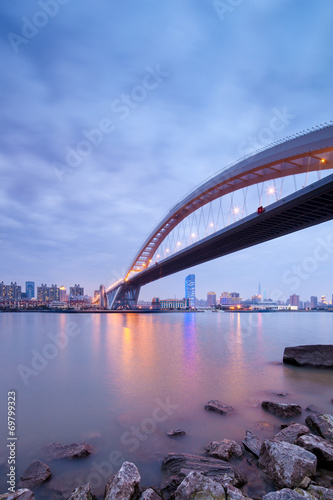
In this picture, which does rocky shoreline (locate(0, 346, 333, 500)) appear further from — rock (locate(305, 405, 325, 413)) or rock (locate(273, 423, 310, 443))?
rock (locate(305, 405, 325, 413))

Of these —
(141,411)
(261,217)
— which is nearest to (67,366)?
(141,411)

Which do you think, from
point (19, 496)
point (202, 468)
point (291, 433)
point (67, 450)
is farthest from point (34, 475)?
point (291, 433)

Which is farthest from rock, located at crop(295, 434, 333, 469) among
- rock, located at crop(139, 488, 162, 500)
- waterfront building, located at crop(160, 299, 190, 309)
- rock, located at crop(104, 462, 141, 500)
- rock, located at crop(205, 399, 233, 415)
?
waterfront building, located at crop(160, 299, 190, 309)

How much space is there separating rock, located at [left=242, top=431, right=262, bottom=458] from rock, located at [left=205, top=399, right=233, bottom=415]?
4.22 ft

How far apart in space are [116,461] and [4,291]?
209 metres

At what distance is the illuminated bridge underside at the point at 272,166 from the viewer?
15234mm

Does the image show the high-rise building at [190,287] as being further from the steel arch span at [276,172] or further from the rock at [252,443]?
the rock at [252,443]

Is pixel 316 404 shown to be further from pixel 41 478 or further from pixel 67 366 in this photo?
pixel 67 366

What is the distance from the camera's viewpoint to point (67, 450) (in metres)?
4.48

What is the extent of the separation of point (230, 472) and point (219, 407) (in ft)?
8.96

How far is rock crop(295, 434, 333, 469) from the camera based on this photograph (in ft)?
12.4

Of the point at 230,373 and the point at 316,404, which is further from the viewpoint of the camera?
the point at 230,373

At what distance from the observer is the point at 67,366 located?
1121 centimetres

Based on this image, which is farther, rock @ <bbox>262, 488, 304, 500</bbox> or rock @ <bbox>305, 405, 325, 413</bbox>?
rock @ <bbox>305, 405, 325, 413</bbox>
